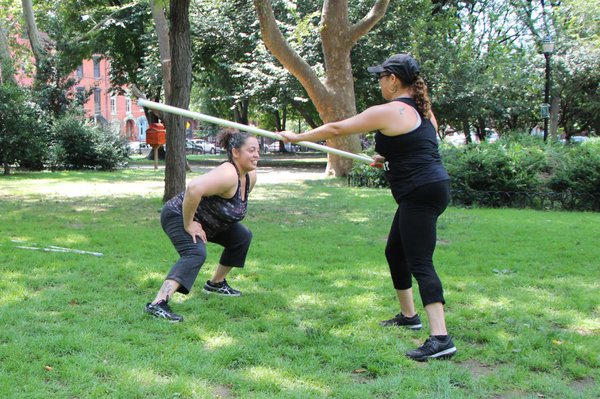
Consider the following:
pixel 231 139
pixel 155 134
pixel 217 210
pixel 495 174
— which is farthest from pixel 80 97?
pixel 217 210

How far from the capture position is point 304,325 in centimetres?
466

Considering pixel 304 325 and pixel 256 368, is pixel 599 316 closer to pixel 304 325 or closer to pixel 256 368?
pixel 304 325

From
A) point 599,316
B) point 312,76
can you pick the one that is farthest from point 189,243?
point 312,76

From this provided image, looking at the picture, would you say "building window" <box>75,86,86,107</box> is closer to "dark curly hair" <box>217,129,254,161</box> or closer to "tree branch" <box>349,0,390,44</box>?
"tree branch" <box>349,0,390,44</box>

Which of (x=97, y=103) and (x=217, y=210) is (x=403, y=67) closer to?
(x=217, y=210)

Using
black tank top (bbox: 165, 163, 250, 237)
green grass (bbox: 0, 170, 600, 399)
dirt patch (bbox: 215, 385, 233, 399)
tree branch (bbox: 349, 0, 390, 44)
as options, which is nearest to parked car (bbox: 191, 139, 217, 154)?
tree branch (bbox: 349, 0, 390, 44)

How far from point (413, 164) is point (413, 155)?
61mm

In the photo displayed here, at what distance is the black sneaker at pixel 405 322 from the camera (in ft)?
15.2

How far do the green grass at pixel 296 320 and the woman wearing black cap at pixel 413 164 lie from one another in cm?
34

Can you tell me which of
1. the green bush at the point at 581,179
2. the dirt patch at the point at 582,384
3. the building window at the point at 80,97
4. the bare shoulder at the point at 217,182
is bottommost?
the dirt patch at the point at 582,384

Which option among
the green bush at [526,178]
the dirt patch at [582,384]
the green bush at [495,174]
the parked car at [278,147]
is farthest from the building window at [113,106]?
the dirt patch at [582,384]

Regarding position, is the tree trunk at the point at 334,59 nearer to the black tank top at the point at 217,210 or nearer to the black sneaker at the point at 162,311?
the black tank top at the point at 217,210

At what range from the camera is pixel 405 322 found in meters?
4.65

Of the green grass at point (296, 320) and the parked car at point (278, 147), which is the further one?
the parked car at point (278, 147)
